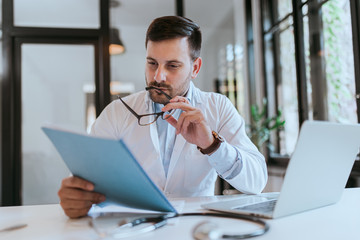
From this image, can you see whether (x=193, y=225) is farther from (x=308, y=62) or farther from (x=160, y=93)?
(x=308, y=62)

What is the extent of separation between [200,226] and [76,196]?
0.33 m

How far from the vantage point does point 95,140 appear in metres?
0.61

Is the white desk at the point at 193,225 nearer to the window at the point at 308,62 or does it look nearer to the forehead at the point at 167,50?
the forehead at the point at 167,50

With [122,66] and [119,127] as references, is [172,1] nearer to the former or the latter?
[122,66]

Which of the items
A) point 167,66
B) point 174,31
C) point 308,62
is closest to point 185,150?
point 167,66

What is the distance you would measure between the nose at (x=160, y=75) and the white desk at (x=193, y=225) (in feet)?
2.49

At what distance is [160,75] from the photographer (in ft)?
4.96

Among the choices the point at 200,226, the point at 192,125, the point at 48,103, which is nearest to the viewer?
the point at 200,226

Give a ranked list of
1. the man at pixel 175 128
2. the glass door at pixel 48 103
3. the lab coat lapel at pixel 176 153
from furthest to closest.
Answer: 1. the glass door at pixel 48 103
2. the lab coat lapel at pixel 176 153
3. the man at pixel 175 128

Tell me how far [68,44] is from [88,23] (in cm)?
38

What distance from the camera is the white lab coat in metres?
1.39

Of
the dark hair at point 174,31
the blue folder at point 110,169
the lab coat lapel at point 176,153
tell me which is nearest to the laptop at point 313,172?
the blue folder at point 110,169

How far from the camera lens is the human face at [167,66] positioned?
5.01 feet

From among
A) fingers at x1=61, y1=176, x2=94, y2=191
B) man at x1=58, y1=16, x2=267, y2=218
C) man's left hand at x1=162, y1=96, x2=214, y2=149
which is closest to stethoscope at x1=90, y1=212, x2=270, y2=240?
fingers at x1=61, y1=176, x2=94, y2=191
